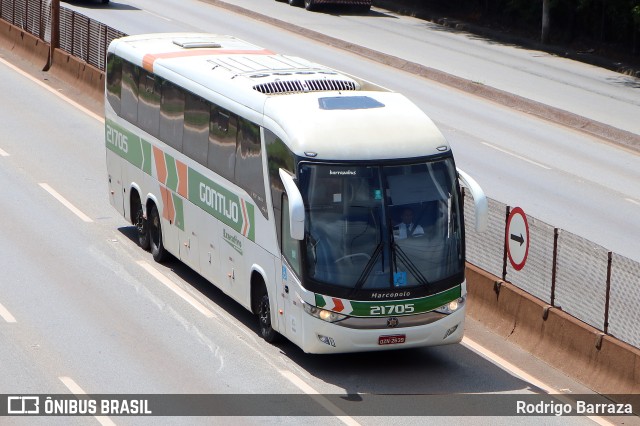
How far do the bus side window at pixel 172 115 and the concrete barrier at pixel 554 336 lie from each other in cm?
467

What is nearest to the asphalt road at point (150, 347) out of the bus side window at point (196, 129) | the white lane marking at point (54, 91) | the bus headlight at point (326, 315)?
the bus headlight at point (326, 315)

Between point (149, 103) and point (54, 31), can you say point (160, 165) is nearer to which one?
point (149, 103)

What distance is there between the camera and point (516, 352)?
15.4 meters

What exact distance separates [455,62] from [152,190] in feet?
71.2

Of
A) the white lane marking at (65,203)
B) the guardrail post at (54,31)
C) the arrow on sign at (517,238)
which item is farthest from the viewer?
the guardrail post at (54,31)

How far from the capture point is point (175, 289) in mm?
17625

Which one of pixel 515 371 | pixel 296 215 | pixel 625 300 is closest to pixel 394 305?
pixel 296 215

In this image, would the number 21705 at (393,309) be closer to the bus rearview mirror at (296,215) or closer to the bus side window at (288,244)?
the bus side window at (288,244)

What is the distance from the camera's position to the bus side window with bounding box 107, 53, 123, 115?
797 inches

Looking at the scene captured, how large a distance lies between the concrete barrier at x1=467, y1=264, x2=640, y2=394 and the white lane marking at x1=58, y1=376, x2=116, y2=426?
5441 mm

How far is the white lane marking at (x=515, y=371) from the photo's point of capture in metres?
13.4

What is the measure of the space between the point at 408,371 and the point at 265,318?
1937 mm

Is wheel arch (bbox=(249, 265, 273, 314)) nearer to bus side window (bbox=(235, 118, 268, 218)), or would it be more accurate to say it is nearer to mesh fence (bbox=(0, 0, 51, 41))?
bus side window (bbox=(235, 118, 268, 218))

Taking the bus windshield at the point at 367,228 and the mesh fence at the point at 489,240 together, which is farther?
the mesh fence at the point at 489,240
